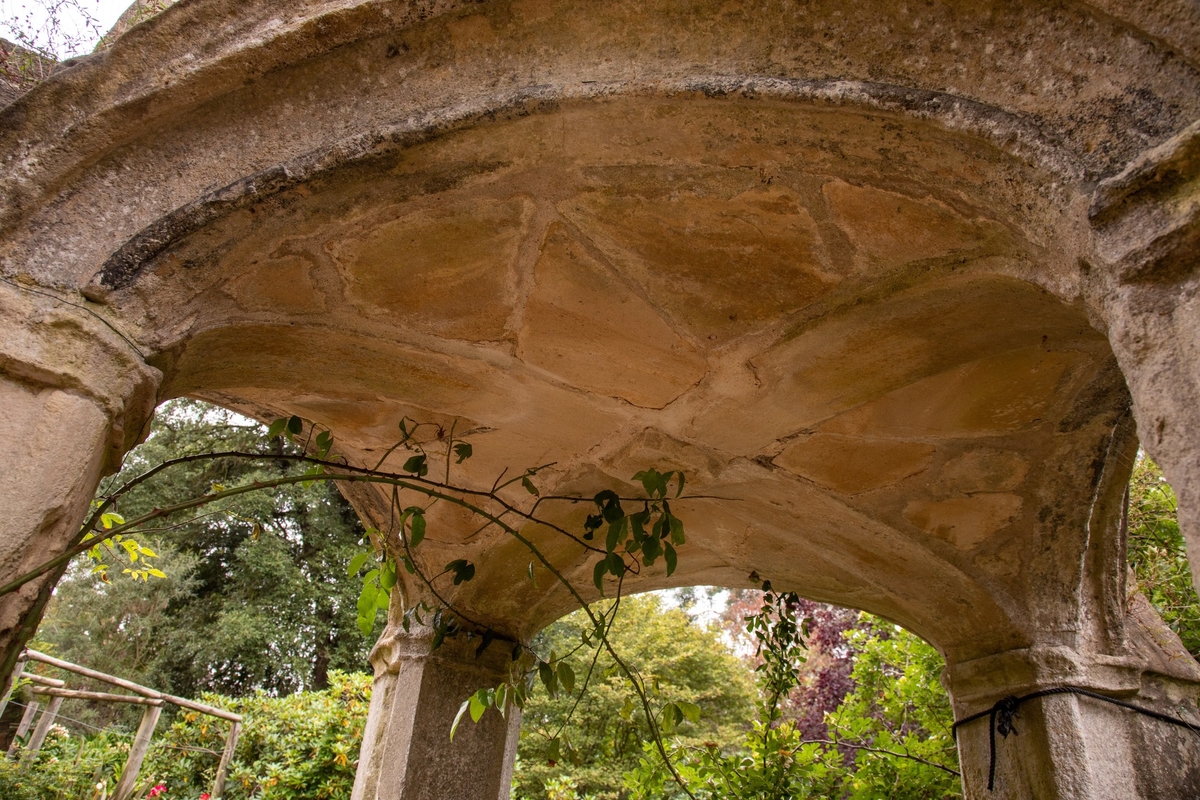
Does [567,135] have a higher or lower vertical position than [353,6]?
lower

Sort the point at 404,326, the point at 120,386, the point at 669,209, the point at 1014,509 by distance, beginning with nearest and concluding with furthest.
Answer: the point at 120,386 < the point at 669,209 < the point at 404,326 < the point at 1014,509

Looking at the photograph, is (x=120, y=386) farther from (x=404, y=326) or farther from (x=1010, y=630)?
(x=1010, y=630)

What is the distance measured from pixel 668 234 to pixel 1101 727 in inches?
67.7

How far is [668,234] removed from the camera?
62.8 inches

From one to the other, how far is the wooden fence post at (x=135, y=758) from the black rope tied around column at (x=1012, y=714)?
228 inches

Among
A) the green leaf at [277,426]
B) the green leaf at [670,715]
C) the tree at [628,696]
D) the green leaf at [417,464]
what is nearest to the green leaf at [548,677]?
the green leaf at [670,715]

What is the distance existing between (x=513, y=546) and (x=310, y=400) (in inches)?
34.1

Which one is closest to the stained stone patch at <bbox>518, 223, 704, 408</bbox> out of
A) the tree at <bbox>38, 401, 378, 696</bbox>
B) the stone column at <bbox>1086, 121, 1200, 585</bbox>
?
the stone column at <bbox>1086, 121, 1200, 585</bbox>

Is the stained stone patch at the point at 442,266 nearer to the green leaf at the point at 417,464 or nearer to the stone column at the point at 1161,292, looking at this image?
the green leaf at the point at 417,464

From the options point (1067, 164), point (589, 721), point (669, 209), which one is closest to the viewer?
point (1067, 164)

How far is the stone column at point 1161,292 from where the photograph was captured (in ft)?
2.95

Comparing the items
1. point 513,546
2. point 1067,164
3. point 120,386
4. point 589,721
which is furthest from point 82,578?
point 1067,164

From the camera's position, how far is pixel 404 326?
1.82 meters

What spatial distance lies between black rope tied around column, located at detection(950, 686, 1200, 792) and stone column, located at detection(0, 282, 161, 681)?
2.26 meters
